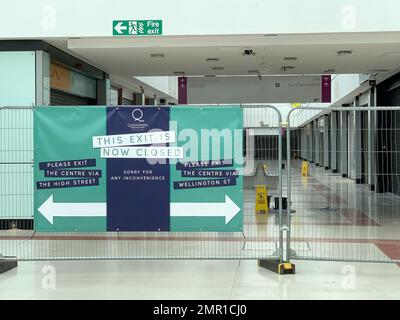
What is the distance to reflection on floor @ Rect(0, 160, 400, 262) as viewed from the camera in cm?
910

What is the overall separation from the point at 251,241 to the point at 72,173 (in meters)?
3.79

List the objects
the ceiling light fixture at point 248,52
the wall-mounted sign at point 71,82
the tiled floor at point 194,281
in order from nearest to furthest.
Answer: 1. the tiled floor at point 194,281
2. the ceiling light fixture at point 248,52
3. the wall-mounted sign at point 71,82

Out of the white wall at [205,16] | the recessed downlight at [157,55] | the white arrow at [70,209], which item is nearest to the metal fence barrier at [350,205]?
the white wall at [205,16]

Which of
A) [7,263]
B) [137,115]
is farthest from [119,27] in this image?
[7,263]

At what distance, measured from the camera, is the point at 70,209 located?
805cm

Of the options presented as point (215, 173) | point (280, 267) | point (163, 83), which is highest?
point (163, 83)

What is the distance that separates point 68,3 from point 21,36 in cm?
116

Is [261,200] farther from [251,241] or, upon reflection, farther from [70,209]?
[70,209]

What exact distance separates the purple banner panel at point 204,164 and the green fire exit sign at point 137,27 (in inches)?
163

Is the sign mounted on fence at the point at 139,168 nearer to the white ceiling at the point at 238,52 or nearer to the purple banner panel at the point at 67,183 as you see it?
the purple banner panel at the point at 67,183

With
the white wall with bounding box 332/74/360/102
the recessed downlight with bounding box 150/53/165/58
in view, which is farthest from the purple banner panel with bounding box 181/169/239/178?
the white wall with bounding box 332/74/360/102

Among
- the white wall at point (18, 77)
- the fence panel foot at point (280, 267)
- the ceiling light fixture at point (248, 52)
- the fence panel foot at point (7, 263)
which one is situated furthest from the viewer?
the ceiling light fixture at point (248, 52)

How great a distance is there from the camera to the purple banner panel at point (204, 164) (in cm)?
785
